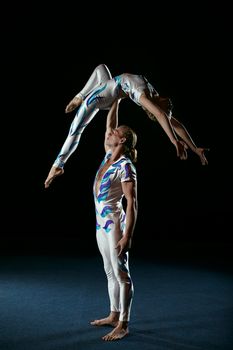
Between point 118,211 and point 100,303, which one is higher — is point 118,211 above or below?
above

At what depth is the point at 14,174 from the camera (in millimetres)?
7816

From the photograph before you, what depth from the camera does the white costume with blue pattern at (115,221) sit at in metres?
3.77

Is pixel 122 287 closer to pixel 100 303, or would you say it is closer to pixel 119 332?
pixel 119 332

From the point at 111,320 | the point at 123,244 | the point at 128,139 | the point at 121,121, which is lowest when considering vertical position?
the point at 111,320

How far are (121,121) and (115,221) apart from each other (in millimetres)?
4027

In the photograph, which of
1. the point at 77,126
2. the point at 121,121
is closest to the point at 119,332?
the point at 77,126

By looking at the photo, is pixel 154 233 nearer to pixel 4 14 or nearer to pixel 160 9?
pixel 160 9

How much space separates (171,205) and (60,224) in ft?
5.51

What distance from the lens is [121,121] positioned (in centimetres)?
768

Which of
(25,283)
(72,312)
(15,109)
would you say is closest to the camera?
(72,312)

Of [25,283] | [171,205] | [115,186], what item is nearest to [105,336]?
[115,186]

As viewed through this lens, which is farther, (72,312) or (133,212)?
(72,312)

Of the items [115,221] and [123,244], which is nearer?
[123,244]

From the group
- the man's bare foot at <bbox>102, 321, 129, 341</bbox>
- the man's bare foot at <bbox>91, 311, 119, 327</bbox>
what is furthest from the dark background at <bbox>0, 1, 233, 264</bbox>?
the man's bare foot at <bbox>102, 321, 129, 341</bbox>
